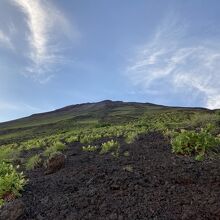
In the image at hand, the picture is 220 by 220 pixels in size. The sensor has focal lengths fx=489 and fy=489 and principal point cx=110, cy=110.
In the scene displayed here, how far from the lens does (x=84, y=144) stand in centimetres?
2231

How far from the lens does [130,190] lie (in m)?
11.2

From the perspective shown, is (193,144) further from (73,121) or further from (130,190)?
(73,121)

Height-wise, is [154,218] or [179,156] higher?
[179,156]

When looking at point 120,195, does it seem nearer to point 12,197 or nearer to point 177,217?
point 177,217

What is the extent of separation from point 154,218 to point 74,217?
1629 millimetres

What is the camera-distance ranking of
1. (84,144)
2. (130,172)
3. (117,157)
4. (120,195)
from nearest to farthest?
(120,195), (130,172), (117,157), (84,144)

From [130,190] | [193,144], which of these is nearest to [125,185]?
[130,190]

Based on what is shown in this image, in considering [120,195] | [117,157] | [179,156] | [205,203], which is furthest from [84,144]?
[205,203]

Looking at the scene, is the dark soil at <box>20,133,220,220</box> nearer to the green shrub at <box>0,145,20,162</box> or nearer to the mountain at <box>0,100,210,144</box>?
the green shrub at <box>0,145,20,162</box>

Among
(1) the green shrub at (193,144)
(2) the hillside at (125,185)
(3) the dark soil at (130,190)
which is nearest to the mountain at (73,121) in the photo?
(2) the hillside at (125,185)

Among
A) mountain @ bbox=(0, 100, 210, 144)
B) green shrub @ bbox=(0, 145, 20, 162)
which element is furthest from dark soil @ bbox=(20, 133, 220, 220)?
mountain @ bbox=(0, 100, 210, 144)

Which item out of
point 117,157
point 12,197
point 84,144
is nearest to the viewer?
point 12,197

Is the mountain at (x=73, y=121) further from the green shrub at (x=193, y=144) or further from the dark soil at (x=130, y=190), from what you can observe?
the dark soil at (x=130, y=190)

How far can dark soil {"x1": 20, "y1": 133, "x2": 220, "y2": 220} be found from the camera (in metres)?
9.63
